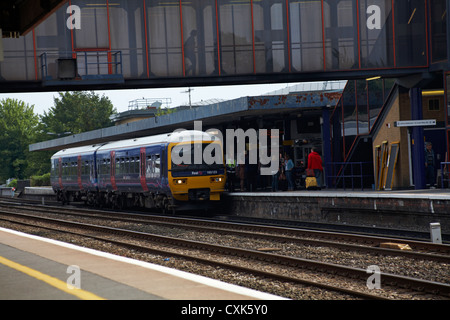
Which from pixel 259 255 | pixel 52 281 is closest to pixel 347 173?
pixel 259 255

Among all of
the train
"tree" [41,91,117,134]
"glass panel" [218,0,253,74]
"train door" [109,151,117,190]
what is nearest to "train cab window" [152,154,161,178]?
the train

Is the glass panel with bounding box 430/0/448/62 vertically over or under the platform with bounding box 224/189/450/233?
over

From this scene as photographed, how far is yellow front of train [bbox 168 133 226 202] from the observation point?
24312 millimetres

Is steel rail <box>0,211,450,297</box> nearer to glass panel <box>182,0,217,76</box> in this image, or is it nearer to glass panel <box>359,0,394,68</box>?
glass panel <box>182,0,217,76</box>

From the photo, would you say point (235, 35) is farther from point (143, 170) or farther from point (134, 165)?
point (134, 165)

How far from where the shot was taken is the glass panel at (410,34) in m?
23.8

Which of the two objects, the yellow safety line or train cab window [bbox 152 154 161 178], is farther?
train cab window [bbox 152 154 161 178]

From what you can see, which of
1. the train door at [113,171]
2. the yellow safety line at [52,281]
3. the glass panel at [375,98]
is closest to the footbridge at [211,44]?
the glass panel at [375,98]

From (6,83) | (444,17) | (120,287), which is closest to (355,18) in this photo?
(444,17)

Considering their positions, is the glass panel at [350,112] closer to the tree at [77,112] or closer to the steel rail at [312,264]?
the steel rail at [312,264]

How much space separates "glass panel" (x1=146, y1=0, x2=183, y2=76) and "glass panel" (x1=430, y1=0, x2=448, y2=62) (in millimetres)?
9024

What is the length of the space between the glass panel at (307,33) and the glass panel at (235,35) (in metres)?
1.59
